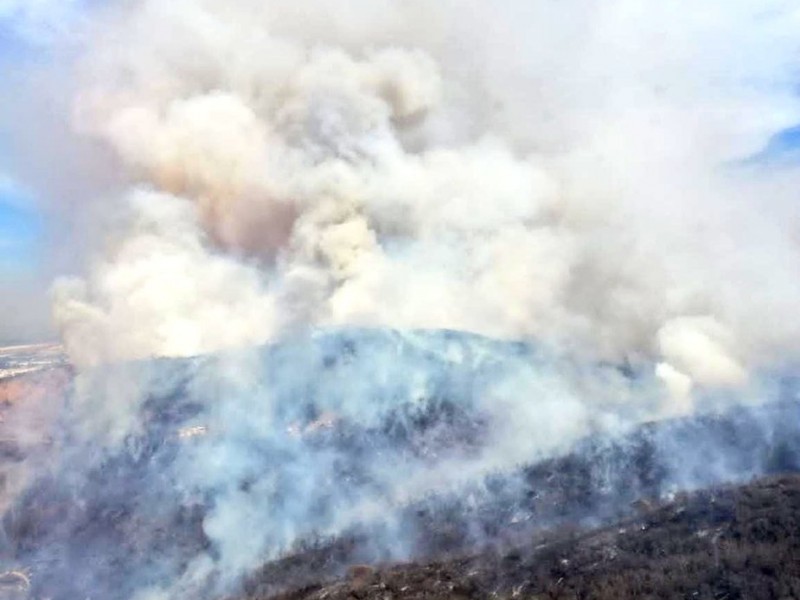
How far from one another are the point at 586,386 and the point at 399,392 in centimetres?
1646

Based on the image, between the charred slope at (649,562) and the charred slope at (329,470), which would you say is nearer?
the charred slope at (649,562)

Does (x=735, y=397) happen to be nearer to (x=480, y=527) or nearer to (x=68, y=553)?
(x=480, y=527)

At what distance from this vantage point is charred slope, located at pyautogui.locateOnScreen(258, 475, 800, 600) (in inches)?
1180

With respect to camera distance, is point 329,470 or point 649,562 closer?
point 649,562

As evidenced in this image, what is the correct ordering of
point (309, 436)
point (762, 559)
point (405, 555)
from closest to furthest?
point (762, 559)
point (405, 555)
point (309, 436)

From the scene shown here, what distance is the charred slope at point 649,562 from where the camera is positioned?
29984 mm

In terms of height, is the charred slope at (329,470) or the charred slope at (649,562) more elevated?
the charred slope at (329,470)

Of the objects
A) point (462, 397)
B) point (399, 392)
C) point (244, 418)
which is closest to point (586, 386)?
point (462, 397)

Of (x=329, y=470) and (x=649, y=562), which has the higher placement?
(x=329, y=470)

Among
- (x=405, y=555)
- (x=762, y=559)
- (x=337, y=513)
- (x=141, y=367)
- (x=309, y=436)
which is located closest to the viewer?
(x=762, y=559)

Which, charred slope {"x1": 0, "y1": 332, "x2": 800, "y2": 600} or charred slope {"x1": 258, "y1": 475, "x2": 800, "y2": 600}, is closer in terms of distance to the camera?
charred slope {"x1": 258, "y1": 475, "x2": 800, "y2": 600}

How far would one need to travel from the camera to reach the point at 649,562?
32500 millimetres

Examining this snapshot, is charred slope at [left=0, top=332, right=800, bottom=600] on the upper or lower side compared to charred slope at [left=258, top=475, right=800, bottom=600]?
upper

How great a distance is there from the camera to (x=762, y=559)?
3055cm
